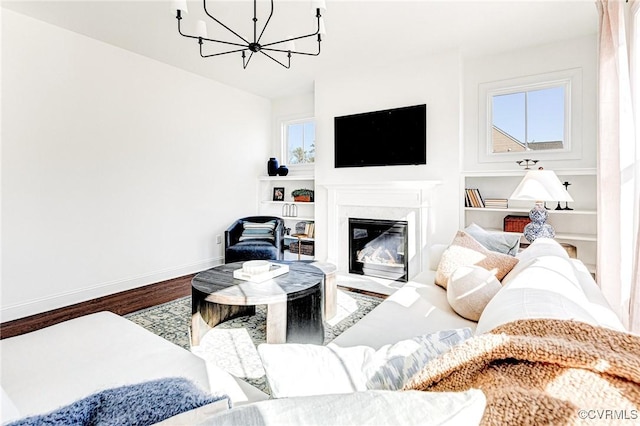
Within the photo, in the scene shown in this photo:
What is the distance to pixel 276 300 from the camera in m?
1.99

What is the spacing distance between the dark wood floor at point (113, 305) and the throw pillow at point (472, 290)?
2.79 metres

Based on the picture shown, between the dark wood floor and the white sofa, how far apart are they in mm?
1593

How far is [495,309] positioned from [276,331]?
134cm

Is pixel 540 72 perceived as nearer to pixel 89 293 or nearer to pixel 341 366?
pixel 341 366

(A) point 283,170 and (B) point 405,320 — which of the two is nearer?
(B) point 405,320

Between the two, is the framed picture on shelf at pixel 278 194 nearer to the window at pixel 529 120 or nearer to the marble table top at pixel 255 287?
the marble table top at pixel 255 287

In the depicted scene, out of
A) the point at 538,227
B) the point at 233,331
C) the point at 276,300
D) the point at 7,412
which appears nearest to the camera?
the point at 7,412

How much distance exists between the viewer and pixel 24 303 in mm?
2895

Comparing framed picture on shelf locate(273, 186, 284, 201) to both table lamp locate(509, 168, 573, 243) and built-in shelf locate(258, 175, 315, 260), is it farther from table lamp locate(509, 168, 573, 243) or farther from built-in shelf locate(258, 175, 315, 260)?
table lamp locate(509, 168, 573, 243)

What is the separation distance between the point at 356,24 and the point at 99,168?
3008mm

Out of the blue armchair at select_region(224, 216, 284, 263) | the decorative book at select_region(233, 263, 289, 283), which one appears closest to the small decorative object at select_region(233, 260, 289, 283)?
the decorative book at select_region(233, 263, 289, 283)

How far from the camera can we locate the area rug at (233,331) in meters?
2.04

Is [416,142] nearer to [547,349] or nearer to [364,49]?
[364,49]

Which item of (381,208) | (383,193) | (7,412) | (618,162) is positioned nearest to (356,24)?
(383,193)
